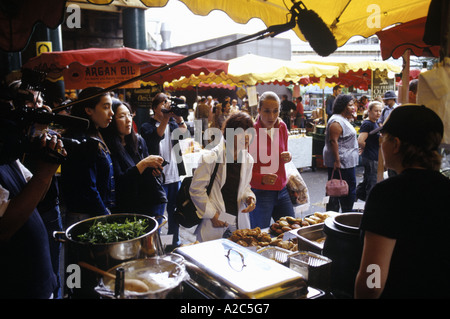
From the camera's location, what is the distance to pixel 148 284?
1.22 metres

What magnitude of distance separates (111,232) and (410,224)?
128cm

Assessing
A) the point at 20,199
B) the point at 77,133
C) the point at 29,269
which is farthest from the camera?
the point at 77,133

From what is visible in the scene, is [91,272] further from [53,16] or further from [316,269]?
[53,16]

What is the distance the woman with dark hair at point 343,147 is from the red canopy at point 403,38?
60.8 inches

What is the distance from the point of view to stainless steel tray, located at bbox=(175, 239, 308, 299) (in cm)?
125

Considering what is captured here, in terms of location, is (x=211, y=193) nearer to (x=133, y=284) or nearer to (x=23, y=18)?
(x=133, y=284)

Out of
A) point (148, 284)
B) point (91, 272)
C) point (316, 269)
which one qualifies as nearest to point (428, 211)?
point (316, 269)

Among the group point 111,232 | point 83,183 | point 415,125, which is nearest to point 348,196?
point 415,125

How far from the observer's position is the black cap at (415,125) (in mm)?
1322

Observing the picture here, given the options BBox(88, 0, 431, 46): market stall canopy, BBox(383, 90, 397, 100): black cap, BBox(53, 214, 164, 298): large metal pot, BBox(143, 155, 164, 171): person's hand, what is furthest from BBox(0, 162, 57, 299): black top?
BBox(383, 90, 397, 100): black cap

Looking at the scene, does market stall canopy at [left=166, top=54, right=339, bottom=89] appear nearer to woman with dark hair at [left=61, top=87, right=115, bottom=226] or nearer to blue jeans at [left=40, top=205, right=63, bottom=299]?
woman with dark hair at [left=61, top=87, right=115, bottom=226]

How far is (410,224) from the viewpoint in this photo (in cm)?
124

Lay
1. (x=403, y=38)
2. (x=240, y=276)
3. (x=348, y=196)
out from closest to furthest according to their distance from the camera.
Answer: (x=240, y=276) → (x=403, y=38) → (x=348, y=196)
